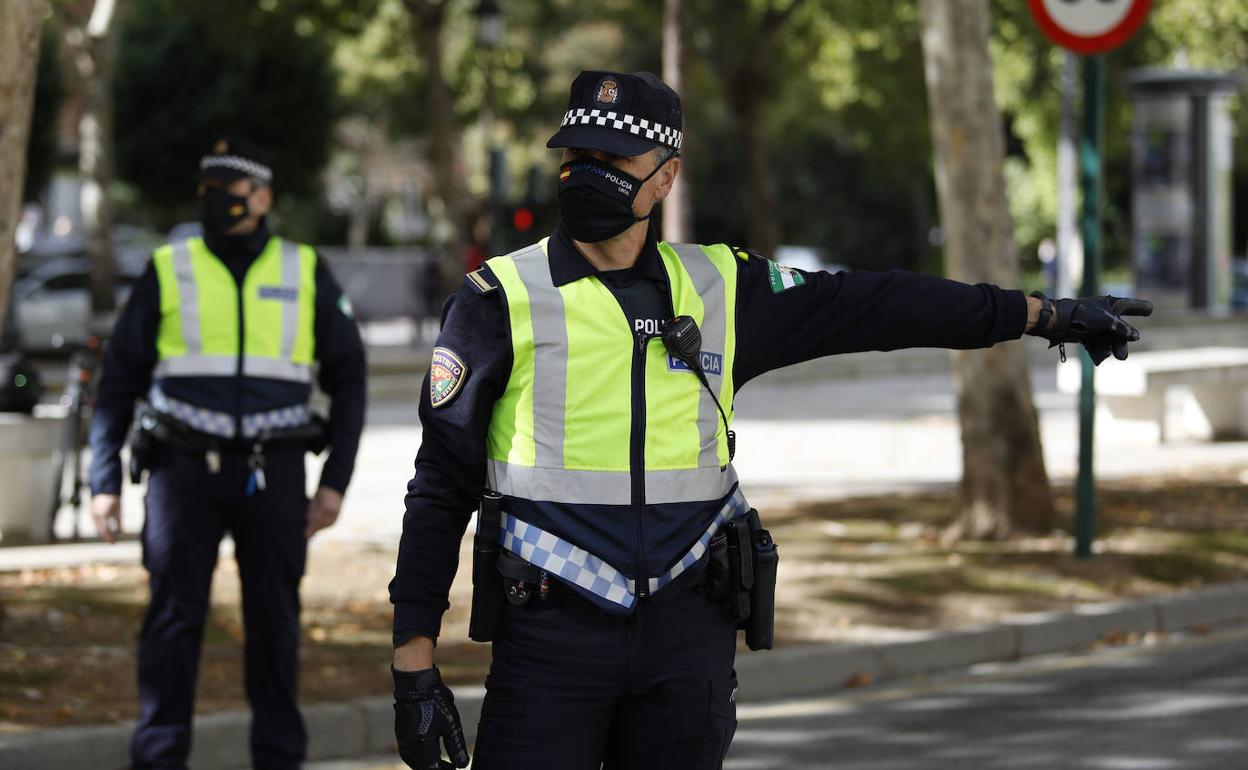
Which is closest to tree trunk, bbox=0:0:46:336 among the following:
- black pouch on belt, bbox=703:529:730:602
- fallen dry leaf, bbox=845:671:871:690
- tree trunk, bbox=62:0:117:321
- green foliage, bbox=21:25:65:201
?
fallen dry leaf, bbox=845:671:871:690

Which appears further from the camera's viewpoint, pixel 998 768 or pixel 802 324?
pixel 998 768

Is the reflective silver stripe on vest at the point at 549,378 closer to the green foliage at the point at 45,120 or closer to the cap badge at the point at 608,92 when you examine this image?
the cap badge at the point at 608,92

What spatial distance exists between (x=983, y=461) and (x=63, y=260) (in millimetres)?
27081

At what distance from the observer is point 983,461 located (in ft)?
33.2

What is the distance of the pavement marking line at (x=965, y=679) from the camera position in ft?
23.9

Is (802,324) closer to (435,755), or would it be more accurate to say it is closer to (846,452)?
(435,755)

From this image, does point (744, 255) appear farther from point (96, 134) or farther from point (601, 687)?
point (96, 134)

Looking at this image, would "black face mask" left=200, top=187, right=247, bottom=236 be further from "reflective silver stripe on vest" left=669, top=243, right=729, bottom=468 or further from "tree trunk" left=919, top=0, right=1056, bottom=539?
"tree trunk" left=919, top=0, right=1056, bottom=539

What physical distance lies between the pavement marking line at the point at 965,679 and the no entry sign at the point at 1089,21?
2920 millimetres

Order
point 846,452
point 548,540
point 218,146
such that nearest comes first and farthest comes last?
point 548,540 < point 218,146 < point 846,452

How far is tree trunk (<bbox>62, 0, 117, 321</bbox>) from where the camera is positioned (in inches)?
1104

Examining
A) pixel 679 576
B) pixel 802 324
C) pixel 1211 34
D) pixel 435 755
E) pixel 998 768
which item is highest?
pixel 1211 34

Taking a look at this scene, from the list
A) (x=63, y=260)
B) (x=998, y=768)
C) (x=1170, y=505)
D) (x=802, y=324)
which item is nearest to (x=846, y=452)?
(x=1170, y=505)

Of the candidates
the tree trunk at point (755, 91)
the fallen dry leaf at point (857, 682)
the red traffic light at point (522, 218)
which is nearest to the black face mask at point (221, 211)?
the fallen dry leaf at point (857, 682)
